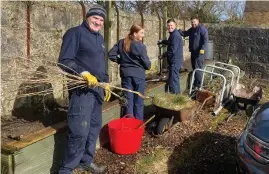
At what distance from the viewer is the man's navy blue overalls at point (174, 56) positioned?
672 cm

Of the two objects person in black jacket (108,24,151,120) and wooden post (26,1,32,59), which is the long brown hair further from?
wooden post (26,1,32,59)

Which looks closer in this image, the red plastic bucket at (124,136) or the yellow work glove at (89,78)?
the yellow work glove at (89,78)

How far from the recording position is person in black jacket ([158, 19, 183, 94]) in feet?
22.1

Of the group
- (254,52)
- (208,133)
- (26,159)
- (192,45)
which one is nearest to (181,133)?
(208,133)

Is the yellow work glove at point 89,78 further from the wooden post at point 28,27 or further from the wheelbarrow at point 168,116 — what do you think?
the wheelbarrow at point 168,116

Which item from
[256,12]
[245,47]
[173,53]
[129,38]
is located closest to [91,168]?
[129,38]

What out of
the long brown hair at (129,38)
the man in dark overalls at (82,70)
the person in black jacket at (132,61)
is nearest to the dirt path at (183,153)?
the person in black jacket at (132,61)

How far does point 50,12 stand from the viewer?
4965 mm

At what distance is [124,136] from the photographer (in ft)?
14.9

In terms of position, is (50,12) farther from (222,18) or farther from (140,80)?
(222,18)

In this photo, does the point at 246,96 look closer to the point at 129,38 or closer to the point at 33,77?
the point at 129,38

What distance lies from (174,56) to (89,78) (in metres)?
3.55

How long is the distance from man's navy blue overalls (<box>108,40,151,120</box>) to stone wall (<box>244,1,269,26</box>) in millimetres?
23917

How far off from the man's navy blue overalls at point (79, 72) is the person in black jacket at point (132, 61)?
1.11 meters
